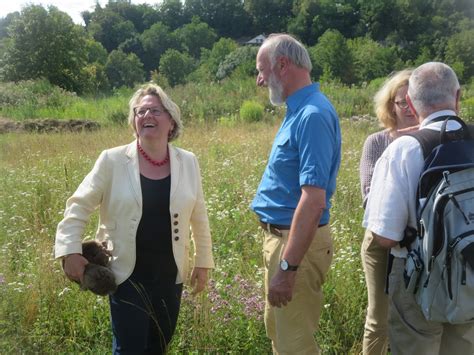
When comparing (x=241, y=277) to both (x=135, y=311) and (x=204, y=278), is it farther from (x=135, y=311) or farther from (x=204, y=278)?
(x=135, y=311)

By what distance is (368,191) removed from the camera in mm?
3258

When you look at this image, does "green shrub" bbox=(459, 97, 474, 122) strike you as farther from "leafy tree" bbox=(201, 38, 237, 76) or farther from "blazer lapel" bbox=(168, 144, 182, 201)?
"leafy tree" bbox=(201, 38, 237, 76)

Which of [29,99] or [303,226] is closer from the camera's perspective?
[303,226]

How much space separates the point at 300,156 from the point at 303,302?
777 millimetres

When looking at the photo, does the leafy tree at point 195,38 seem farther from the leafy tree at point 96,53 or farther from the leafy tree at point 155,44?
the leafy tree at point 96,53

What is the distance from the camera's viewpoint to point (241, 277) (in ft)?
13.1

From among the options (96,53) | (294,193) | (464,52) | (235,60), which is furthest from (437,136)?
(96,53)

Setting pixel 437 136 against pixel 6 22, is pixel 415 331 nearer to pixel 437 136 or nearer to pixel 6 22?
pixel 437 136

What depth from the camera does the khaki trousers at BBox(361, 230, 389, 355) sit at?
3.08m

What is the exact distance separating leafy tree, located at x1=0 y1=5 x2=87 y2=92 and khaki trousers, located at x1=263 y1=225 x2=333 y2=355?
37858 millimetres

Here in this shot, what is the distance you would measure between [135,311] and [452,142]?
1.85 meters

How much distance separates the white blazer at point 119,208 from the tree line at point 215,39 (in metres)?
23.9

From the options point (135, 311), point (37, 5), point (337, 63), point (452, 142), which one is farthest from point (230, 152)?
point (337, 63)

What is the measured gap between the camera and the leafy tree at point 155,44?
104 metres
